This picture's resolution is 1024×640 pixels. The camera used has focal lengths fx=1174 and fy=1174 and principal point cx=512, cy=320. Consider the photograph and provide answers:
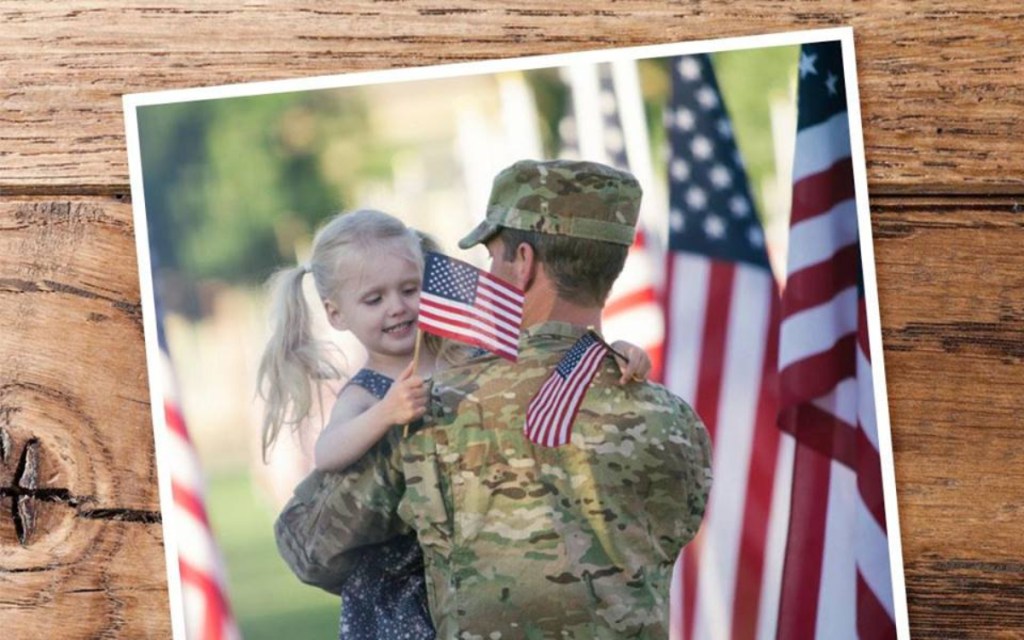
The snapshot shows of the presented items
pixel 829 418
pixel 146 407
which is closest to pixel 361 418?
pixel 146 407

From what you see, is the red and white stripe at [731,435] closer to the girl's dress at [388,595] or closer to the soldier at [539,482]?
the soldier at [539,482]

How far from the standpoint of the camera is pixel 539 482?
2.15ft

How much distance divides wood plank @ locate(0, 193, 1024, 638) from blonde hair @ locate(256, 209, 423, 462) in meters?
0.08

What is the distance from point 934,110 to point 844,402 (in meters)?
0.18

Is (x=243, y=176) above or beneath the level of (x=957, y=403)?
above

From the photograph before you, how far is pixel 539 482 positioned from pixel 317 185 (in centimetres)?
22

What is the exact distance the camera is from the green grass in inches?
26.6

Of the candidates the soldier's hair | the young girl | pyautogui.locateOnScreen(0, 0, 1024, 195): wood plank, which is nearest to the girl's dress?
the young girl

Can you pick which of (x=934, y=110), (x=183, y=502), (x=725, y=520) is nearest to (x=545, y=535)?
(x=725, y=520)

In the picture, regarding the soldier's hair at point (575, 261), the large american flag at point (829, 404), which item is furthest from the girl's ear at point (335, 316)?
the large american flag at point (829, 404)

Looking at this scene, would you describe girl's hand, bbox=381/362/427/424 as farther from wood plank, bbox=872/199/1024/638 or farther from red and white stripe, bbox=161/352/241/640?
wood plank, bbox=872/199/1024/638

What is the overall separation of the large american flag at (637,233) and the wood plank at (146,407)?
14 centimetres

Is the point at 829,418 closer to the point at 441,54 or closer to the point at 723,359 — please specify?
the point at 723,359

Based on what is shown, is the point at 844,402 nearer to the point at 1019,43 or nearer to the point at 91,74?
the point at 1019,43
